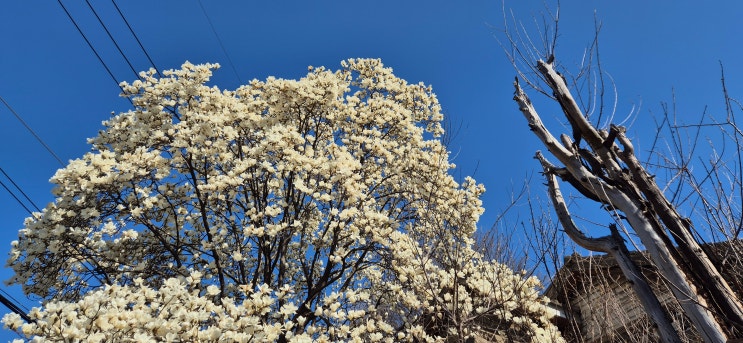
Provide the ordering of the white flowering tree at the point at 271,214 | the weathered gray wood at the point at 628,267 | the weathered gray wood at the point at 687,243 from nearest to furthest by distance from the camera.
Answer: the weathered gray wood at the point at 687,243, the weathered gray wood at the point at 628,267, the white flowering tree at the point at 271,214

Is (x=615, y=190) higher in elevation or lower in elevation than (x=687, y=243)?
higher

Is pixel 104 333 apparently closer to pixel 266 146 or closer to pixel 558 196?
pixel 266 146

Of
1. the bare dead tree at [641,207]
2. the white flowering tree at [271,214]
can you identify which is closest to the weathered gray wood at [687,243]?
the bare dead tree at [641,207]

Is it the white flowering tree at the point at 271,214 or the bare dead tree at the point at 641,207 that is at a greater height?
the white flowering tree at the point at 271,214

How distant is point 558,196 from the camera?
3961 mm

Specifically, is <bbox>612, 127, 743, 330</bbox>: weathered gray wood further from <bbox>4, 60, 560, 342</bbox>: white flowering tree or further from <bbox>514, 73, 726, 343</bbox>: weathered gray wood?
<bbox>4, 60, 560, 342</bbox>: white flowering tree

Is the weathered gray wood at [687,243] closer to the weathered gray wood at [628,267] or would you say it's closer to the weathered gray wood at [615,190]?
the weathered gray wood at [615,190]

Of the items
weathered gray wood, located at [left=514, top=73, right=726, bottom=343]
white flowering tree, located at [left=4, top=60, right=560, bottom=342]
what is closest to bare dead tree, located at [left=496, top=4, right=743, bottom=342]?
weathered gray wood, located at [left=514, top=73, right=726, bottom=343]

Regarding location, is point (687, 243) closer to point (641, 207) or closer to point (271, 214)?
point (641, 207)

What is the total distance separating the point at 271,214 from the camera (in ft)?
21.1

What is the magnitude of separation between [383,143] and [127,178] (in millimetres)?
4069

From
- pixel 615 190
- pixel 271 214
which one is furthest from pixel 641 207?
pixel 271 214

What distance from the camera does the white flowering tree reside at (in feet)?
20.4

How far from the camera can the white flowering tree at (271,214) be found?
620cm
